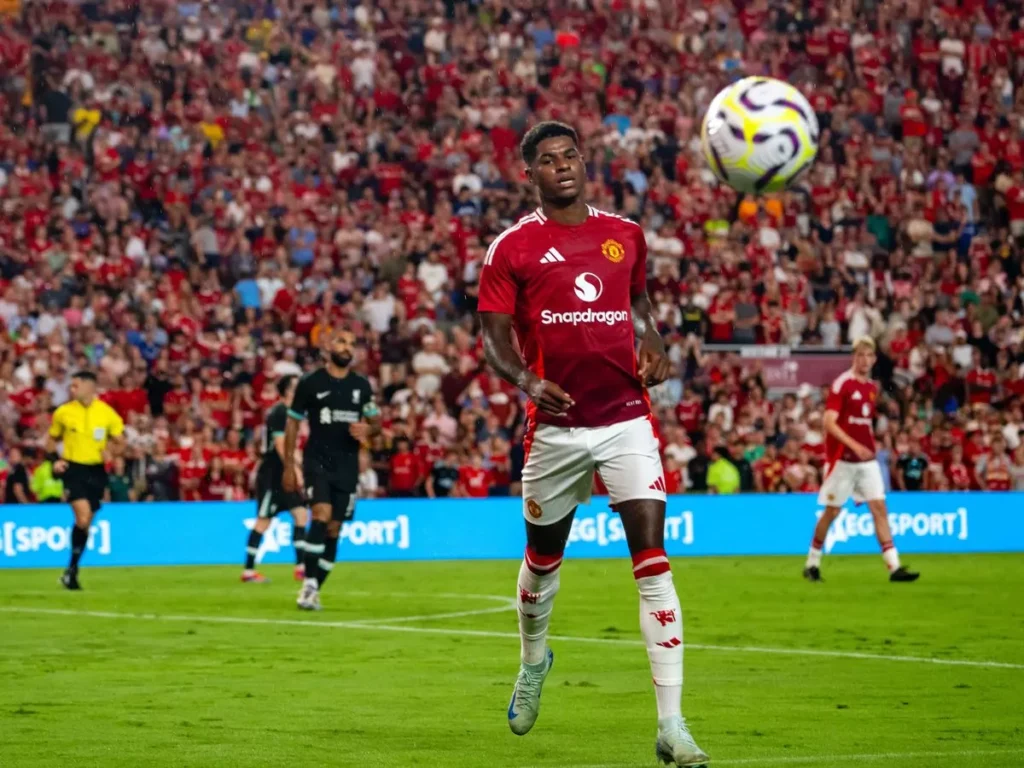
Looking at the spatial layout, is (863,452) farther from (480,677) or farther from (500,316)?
(500,316)

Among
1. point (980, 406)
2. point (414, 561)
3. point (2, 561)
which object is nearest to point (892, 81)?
point (980, 406)

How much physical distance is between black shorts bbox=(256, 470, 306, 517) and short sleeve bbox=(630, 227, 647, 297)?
12365 millimetres

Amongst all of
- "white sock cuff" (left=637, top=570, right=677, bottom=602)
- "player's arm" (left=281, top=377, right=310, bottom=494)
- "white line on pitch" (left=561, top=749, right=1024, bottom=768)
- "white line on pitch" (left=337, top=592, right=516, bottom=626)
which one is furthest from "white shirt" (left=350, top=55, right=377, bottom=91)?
"white line on pitch" (left=561, top=749, right=1024, bottom=768)

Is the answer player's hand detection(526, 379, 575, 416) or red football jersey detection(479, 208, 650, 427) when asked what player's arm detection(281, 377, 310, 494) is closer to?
red football jersey detection(479, 208, 650, 427)

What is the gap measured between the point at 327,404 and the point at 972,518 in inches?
534

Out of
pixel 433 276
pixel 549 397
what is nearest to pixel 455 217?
pixel 433 276

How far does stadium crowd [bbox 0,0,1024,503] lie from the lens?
87.5 feet

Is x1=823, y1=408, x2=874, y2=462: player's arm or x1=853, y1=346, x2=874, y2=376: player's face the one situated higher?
x1=853, y1=346, x2=874, y2=376: player's face

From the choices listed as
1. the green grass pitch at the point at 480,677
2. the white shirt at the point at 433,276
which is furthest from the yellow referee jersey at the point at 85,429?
the white shirt at the point at 433,276

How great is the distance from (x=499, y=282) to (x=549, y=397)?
2.00 ft

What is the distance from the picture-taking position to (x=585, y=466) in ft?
26.8

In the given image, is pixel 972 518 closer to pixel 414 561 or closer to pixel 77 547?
pixel 414 561

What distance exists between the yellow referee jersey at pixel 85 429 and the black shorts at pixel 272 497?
175 centimetres

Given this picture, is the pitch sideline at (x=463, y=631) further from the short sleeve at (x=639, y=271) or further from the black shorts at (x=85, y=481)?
the short sleeve at (x=639, y=271)
